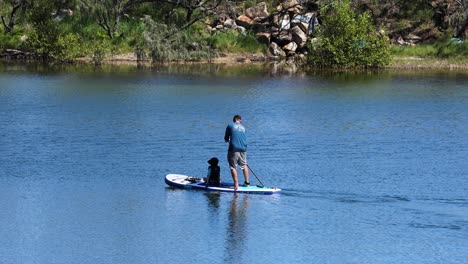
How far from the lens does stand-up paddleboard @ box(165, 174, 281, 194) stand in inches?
1177

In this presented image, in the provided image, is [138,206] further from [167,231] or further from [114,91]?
[114,91]

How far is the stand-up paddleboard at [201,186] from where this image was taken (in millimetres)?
29891

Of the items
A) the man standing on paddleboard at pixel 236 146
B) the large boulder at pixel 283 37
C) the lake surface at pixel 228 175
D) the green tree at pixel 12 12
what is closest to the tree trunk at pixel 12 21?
the green tree at pixel 12 12

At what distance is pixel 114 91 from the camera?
58.6m

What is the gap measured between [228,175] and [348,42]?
4495cm

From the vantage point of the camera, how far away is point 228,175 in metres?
33.1

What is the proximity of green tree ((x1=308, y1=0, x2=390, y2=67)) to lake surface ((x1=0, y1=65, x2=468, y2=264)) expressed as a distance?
17179mm

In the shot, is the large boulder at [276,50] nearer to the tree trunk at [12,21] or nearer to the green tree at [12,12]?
the green tree at [12,12]

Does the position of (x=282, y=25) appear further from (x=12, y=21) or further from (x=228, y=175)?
(x=228, y=175)

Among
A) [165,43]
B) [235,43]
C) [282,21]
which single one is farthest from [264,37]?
[165,43]

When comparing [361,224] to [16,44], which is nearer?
[361,224]

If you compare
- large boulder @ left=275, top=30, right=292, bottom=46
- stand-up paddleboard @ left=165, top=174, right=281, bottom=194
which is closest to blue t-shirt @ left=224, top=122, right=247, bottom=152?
stand-up paddleboard @ left=165, top=174, right=281, bottom=194

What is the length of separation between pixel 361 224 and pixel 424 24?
66295 millimetres

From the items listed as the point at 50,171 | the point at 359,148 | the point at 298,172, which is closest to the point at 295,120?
the point at 359,148
